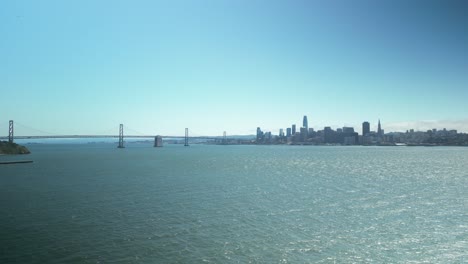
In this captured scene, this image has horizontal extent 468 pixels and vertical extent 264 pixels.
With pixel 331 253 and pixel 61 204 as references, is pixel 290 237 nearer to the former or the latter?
pixel 331 253

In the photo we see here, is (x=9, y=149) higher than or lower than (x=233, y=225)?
higher

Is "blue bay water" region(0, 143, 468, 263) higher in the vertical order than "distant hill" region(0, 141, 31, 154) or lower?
lower

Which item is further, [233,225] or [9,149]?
[9,149]

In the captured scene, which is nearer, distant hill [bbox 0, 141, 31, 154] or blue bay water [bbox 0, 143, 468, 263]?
blue bay water [bbox 0, 143, 468, 263]

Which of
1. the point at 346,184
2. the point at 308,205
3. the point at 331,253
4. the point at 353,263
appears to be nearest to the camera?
the point at 353,263

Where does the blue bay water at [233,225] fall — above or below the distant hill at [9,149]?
below

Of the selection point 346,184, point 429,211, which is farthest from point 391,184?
point 429,211

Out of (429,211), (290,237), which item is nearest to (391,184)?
(429,211)

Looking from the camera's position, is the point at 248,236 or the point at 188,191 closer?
the point at 248,236

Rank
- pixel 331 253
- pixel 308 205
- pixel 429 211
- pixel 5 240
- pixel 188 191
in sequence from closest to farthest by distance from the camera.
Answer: pixel 331 253
pixel 5 240
pixel 429 211
pixel 308 205
pixel 188 191

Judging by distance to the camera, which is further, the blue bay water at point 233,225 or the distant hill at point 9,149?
the distant hill at point 9,149
